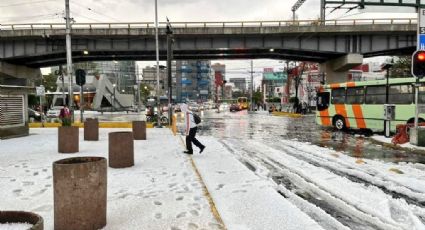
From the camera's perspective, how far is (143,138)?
55.8 ft

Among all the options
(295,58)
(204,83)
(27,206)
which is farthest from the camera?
(204,83)

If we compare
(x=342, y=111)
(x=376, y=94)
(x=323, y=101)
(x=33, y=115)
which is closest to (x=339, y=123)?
(x=342, y=111)

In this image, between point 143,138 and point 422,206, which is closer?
point 422,206

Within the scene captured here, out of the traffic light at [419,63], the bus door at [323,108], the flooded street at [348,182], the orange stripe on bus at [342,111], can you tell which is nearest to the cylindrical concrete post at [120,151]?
the flooded street at [348,182]

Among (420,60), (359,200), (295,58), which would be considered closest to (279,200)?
(359,200)

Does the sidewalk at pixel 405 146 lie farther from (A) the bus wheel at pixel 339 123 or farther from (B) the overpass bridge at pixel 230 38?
(B) the overpass bridge at pixel 230 38

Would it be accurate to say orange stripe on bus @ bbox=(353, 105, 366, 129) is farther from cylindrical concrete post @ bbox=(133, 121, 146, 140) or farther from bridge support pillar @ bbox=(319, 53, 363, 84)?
bridge support pillar @ bbox=(319, 53, 363, 84)

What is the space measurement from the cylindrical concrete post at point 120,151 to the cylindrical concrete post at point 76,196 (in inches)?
188

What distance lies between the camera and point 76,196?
16.1 ft

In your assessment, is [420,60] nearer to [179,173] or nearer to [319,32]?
[179,173]

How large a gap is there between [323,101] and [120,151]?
18737 mm

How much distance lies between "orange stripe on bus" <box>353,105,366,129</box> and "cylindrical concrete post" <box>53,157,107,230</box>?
785 inches

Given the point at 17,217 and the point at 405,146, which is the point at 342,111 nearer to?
the point at 405,146

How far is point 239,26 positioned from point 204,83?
122m
